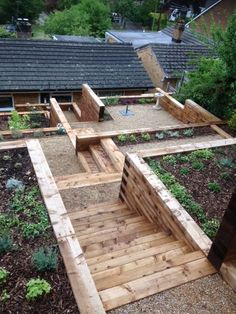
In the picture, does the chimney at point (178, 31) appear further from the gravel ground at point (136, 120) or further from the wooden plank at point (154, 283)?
the wooden plank at point (154, 283)

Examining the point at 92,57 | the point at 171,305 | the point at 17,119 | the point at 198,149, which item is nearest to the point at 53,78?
the point at 92,57

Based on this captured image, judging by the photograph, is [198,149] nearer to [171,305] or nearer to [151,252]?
[151,252]

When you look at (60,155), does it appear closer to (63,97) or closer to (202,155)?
(202,155)

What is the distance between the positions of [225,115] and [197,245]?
5992 millimetres

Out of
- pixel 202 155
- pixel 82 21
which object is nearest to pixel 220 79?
pixel 202 155

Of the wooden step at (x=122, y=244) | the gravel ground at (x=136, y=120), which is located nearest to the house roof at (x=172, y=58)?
the gravel ground at (x=136, y=120)

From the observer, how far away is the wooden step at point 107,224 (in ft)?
15.0

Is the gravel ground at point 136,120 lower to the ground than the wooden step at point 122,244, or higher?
lower

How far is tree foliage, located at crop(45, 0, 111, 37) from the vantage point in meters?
27.7

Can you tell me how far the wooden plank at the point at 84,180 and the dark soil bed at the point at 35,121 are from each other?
4.50m

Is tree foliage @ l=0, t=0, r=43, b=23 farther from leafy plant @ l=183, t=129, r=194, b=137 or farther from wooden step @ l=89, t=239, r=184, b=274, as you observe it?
wooden step @ l=89, t=239, r=184, b=274

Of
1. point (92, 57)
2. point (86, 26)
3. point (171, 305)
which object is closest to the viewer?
point (171, 305)

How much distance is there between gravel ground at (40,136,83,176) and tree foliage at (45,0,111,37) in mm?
21852

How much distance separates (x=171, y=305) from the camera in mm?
3062
